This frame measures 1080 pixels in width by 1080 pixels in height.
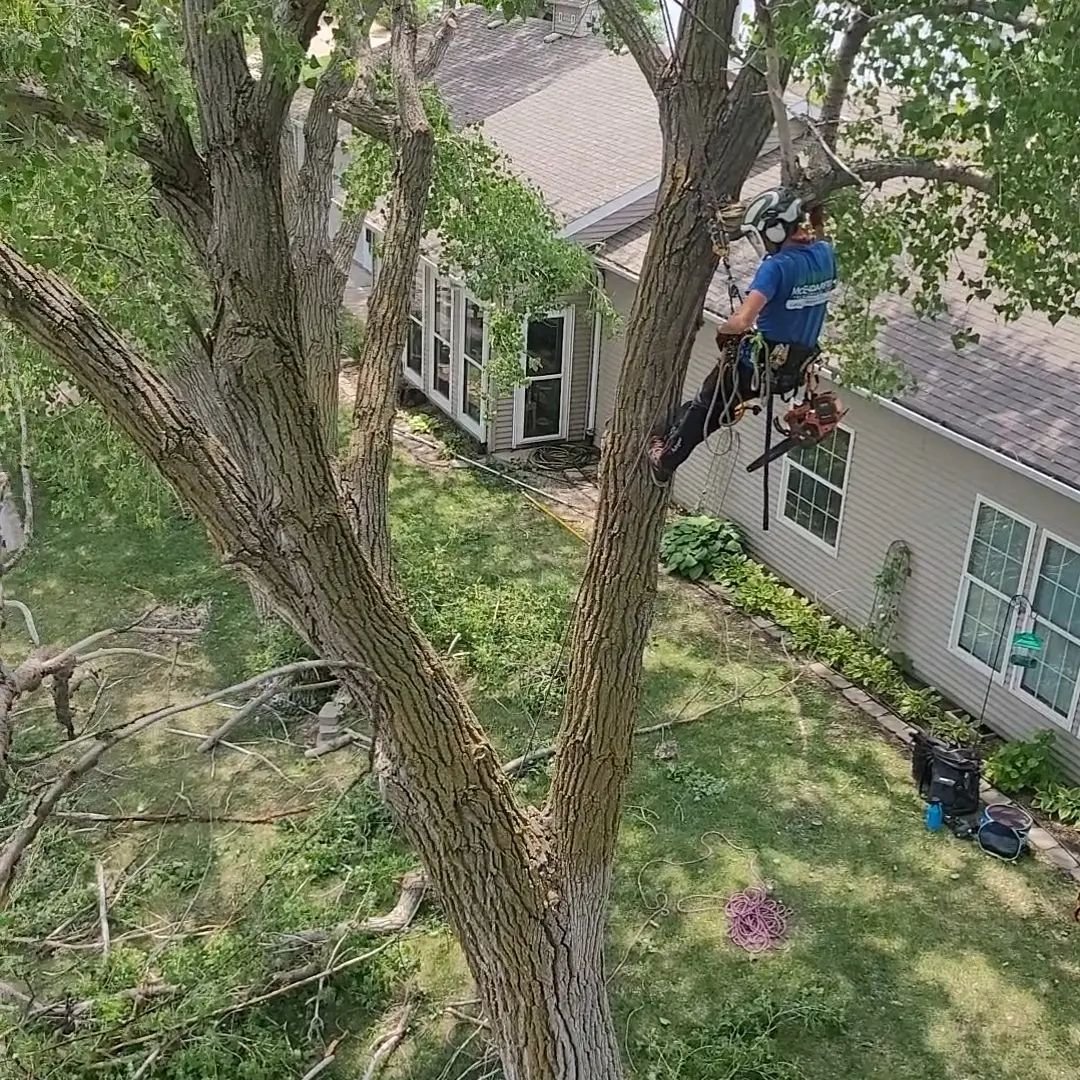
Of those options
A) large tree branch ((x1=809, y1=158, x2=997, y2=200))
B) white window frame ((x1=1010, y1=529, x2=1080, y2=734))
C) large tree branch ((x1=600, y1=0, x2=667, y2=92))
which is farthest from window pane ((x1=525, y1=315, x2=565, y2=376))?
large tree branch ((x1=809, y1=158, x2=997, y2=200))

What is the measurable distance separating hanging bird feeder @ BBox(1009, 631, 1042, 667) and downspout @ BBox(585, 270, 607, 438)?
6.08 metres

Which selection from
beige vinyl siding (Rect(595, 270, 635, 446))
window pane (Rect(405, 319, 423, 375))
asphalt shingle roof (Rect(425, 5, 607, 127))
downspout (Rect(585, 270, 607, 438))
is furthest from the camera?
asphalt shingle roof (Rect(425, 5, 607, 127))

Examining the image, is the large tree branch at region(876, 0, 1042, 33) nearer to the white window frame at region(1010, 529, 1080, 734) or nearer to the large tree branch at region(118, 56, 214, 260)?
the large tree branch at region(118, 56, 214, 260)

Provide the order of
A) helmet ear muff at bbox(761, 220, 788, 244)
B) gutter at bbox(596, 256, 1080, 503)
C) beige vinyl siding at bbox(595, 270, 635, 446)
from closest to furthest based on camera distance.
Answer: helmet ear muff at bbox(761, 220, 788, 244), gutter at bbox(596, 256, 1080, 503), beige vinyl siding at bbox(595, 270, 635, 446)

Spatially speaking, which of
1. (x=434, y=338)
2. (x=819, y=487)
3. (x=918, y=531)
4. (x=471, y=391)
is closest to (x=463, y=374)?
(x=471, y=391)

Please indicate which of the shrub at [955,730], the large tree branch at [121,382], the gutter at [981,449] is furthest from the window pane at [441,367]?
the large tree branch at [121,382]

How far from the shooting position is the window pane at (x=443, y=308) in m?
14.6

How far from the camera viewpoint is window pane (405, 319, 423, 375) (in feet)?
51.0

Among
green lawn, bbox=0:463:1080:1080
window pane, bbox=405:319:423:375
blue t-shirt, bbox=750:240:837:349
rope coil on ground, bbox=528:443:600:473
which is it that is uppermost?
blue t-shirt, bbox=750:240:837:349

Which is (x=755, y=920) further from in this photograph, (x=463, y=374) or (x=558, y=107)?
(x=558, y=107)

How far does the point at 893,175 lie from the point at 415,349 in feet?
38.0

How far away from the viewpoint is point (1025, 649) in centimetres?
898

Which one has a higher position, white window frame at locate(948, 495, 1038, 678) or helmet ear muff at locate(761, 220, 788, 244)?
helmet ear muff at locate(761, 220, 788, 244)

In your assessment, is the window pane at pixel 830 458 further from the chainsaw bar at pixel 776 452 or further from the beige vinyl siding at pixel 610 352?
the chainsaw bar at pixel 776 452
